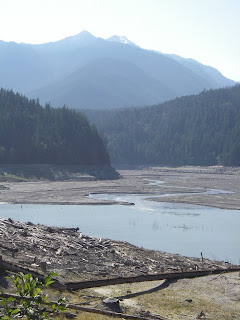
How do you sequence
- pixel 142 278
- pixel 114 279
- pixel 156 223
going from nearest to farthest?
pixel 114 279 → pixel 142 278 → pixel 156 223

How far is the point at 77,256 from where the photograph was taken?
2848 centimetres

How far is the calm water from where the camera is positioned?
4475 cm

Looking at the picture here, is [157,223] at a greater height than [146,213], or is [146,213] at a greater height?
[146,213]

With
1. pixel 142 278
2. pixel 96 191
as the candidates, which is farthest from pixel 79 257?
pixel 96 191

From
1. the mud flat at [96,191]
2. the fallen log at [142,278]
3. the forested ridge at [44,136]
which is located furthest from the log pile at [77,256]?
the forested ridge at [44,136]

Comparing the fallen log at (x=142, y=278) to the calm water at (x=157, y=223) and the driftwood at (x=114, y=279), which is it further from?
the calm water at (x=157, y=223)

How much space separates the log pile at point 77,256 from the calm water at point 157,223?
8.94 meters

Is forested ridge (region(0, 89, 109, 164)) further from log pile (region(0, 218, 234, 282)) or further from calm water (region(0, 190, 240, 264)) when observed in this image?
log pile (region(0, 218, 234, 282))

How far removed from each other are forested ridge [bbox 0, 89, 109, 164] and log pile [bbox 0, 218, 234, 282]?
94.9 meters

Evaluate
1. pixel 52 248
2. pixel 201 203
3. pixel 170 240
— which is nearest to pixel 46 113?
pixel 201 203

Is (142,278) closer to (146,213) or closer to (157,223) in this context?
(157,223)

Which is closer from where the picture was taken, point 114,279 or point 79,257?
point 114,279

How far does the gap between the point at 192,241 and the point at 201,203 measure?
32.1 metres

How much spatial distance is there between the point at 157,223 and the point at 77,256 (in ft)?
103
